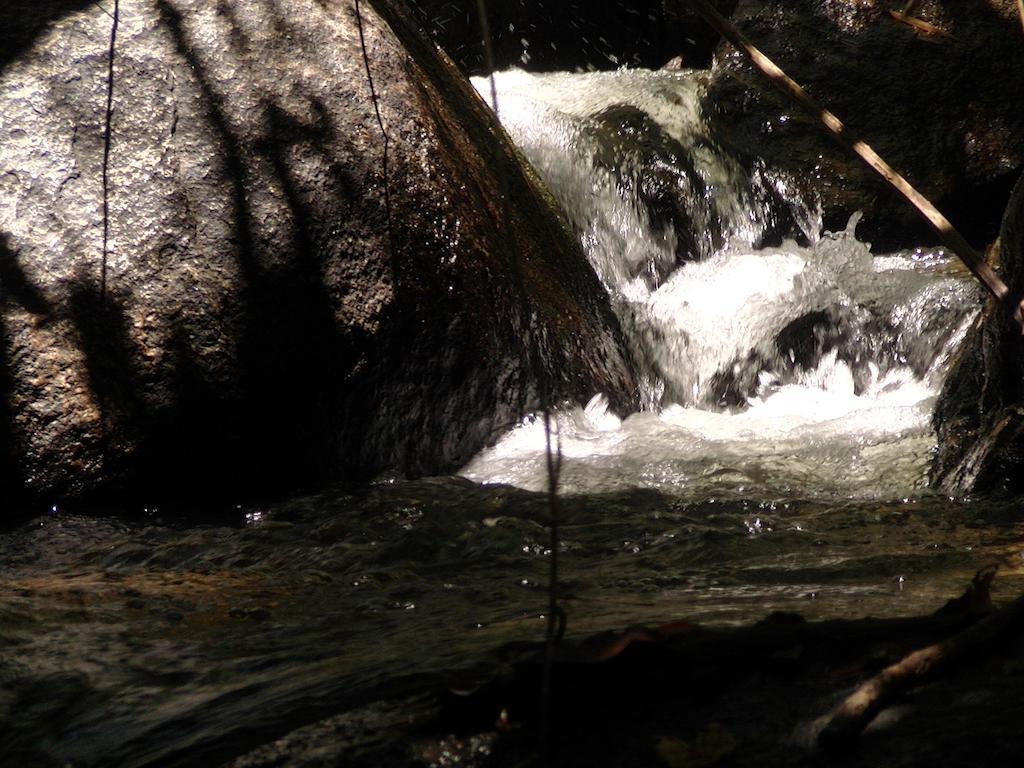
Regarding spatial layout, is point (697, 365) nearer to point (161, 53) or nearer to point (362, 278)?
point (362, 278)

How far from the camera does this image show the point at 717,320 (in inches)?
247

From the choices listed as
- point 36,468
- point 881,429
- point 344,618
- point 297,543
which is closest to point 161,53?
point 36,468

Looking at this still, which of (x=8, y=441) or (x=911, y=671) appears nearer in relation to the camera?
(x=911, y=671)

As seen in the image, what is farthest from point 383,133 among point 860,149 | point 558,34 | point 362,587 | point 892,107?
point 558,34

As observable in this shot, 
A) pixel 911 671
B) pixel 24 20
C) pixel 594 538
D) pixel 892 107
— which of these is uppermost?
pixel 24 20

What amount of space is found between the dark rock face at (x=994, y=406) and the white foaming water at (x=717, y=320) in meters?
0.18

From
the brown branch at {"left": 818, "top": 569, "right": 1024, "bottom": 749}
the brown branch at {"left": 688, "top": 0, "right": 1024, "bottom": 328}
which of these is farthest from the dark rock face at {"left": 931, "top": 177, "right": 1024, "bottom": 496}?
the brown branch at {"left": 818, "top": 569, "right": 1024, "bottom": 749}

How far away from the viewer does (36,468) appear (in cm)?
386

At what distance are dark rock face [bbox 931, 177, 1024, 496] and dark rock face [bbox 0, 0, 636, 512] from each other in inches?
56.4

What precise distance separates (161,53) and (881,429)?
3228 millimetres

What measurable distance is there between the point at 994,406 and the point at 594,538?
1.36 metres

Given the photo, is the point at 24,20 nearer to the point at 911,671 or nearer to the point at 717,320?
the point at 717,320

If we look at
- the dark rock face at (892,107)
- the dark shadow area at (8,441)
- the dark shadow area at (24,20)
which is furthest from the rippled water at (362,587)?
the dark rock face at (892,107)

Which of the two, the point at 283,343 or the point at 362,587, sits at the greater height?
the point at 283,343
